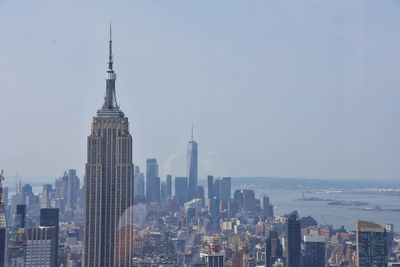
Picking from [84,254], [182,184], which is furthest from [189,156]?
[84,254]

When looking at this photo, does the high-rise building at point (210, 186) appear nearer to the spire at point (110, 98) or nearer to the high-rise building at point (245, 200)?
the high-rise building at point (245, 200)

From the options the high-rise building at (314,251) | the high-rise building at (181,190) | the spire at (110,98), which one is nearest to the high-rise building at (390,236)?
the high-rise building at (314,251)

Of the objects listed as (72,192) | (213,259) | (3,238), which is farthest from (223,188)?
(3,238)

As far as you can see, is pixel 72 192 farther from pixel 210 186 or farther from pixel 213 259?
pixel 213 259

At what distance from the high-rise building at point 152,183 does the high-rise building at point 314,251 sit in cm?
166

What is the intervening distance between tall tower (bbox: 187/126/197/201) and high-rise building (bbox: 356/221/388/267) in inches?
69.8

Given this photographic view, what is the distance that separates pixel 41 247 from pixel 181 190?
181 centimetres

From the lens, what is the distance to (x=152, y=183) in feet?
25.0

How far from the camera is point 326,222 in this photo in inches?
303

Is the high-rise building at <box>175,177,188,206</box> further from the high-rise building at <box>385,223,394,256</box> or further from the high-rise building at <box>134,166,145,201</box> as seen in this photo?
the high-rise building at <box>385,223,394,256</box>

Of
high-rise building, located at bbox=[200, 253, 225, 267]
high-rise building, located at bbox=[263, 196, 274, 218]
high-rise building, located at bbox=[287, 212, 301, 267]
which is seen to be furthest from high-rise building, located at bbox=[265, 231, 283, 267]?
high-rise building, located at bbox=[263, 196, 274, 218]

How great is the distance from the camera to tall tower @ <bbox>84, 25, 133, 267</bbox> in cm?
738

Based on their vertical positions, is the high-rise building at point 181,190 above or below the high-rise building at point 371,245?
above

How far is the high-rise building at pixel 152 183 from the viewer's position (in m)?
7.37
